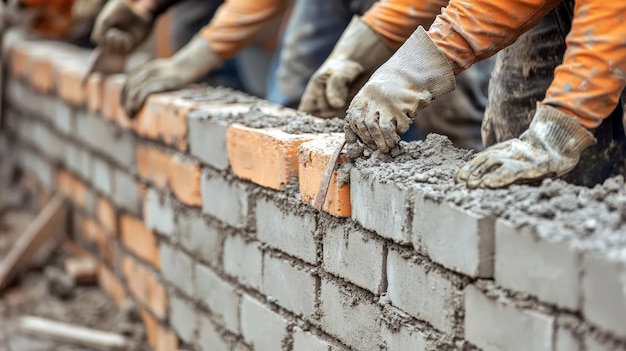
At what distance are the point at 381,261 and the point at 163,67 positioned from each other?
1894mm

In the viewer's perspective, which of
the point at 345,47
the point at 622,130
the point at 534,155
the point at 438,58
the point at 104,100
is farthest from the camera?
the point at 104,100

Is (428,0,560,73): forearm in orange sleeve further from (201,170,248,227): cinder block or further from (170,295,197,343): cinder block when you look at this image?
(170,295,197,343): cinder block

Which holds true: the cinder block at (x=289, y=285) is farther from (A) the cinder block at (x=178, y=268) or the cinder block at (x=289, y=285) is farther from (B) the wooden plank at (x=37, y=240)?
(B) the wooden plank at (x=37, y=240)

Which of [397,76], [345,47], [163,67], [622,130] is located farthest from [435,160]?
[163,67]

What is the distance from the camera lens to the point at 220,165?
10.7ft

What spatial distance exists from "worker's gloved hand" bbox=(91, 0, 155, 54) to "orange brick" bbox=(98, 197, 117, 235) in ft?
2.48

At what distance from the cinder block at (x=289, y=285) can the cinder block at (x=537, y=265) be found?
33.8 inches

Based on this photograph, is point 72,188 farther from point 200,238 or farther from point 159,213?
point 200,238

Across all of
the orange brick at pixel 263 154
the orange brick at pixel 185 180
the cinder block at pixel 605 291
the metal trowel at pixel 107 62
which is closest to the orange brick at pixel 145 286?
the orange brick at pixel 185 180

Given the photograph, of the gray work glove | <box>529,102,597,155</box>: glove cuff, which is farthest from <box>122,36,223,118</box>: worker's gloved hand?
<box>529,102,597,155</box>: glove cuff

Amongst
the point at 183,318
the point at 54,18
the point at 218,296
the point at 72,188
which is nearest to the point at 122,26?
the point at 72,188

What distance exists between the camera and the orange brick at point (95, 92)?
4.53m

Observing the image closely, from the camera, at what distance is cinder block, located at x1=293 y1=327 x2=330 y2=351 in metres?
2.67

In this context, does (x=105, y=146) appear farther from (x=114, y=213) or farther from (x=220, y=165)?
(x=220, y=165)
